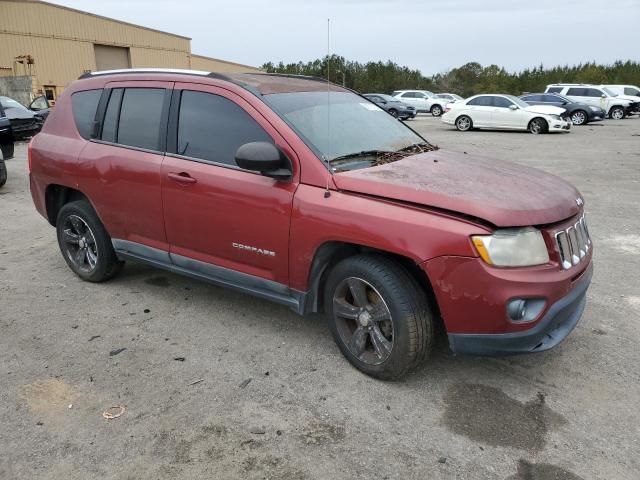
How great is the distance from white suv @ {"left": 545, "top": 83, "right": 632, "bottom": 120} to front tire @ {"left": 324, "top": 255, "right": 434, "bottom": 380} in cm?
2556

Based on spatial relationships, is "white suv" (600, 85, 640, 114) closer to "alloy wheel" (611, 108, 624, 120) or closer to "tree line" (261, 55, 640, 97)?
"alloy wheel" (611, 108, 624, 120)

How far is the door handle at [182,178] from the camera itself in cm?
375

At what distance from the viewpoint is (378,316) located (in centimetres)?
315

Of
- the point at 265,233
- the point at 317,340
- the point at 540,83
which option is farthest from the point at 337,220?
the point at 540,83

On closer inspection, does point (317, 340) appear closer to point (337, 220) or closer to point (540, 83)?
point (337, 220)

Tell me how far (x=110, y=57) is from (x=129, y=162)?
41671mm

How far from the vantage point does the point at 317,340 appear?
3781 mm

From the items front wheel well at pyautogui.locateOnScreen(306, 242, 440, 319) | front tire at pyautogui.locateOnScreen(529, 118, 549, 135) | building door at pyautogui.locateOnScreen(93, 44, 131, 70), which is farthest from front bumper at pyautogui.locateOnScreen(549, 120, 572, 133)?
building door at pyautogui.locateOnScreen(93, 44, 131, 70)

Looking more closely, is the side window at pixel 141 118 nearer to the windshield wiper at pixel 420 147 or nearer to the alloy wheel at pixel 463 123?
the windshield wiper at pixel 420 147

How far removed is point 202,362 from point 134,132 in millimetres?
1947

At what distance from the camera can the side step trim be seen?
3539 millimetres

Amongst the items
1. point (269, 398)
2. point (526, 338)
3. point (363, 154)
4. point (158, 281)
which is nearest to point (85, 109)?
point (158, 281)

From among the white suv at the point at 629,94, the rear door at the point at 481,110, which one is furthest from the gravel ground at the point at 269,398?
the white suv at the point at 629,94

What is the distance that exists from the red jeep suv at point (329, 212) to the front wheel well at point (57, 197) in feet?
0.63
